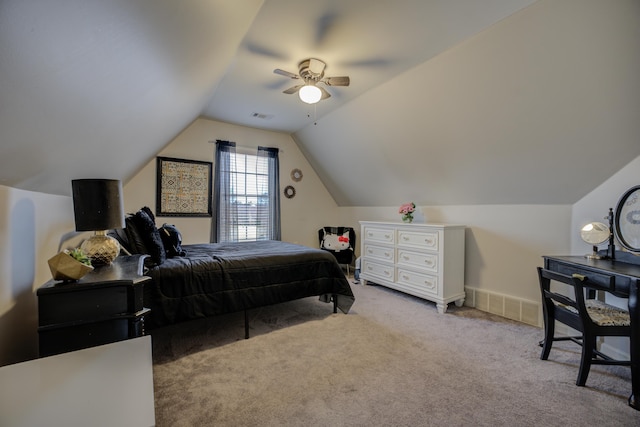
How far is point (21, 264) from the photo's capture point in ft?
4.73

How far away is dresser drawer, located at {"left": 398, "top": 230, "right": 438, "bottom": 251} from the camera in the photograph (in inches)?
130

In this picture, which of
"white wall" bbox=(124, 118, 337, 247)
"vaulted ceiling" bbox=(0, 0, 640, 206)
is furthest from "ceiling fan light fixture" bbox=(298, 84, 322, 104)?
"white wall" bbox=(124, 118, 337, 247)

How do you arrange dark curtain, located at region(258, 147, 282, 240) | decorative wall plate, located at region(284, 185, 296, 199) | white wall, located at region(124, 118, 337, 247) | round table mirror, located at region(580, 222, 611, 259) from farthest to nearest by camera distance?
decorative wall plate, located at region(284, 185, 296, 199) → dark curtain, located at region(258, 147, 282, 240) → white wall, located at region(124, 118, 337, 247) → round table mirror, located at region(580, 222, 611, 259)

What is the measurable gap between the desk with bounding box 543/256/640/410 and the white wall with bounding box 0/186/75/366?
3402mm

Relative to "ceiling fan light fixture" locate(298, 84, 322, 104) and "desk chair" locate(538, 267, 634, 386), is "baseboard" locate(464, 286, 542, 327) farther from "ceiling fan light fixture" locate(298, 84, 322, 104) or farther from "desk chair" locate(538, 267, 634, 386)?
"ceiling fan light fixture" locate(298, 84, 322, 104)

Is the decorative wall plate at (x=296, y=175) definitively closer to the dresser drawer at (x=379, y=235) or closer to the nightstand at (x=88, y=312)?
the dresser drawer at (x=379, y=235)

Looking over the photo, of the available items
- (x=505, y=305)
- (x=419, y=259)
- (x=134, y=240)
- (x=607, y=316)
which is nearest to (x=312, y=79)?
(x=134, y=240)

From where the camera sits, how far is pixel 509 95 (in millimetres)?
2404

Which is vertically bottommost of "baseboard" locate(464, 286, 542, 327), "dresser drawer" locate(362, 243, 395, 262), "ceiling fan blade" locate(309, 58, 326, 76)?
"baseboard" locate(464, 286, 542, 327)

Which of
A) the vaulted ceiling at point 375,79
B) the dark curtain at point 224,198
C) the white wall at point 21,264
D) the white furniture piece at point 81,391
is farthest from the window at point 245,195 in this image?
the white furniture piece at point 81,391

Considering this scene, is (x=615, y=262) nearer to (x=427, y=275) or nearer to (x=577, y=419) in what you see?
(x=577, y=419)

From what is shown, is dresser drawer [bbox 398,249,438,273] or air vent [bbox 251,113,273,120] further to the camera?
air vent [bbox 251,113,273,120]

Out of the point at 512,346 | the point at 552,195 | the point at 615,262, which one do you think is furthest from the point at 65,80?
the point at 552,195

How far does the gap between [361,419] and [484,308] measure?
2.47 meters
